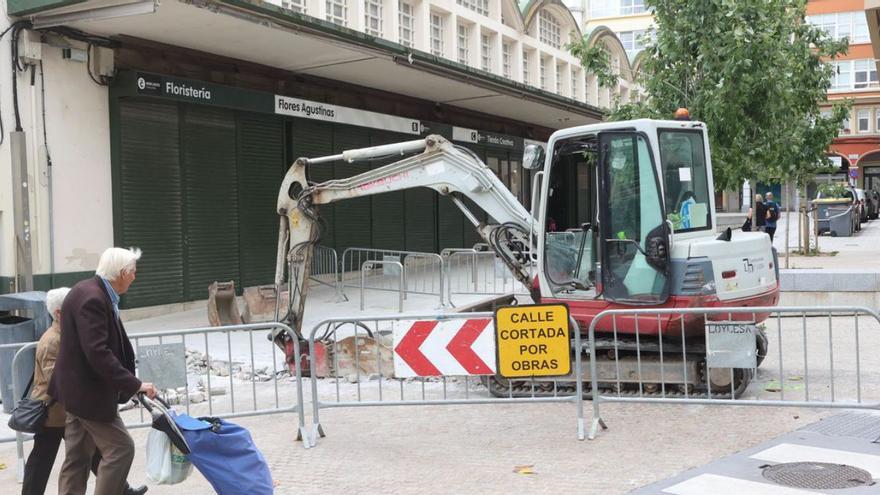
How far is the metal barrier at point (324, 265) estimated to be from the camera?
17438 millimetres

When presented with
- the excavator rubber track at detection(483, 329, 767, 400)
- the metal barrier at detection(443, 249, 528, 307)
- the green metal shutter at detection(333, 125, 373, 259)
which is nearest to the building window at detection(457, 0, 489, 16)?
the green metal shutter at detection(333, 125, 373, 259)

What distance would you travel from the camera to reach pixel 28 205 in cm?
1241

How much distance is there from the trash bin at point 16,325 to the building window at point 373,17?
12.8m

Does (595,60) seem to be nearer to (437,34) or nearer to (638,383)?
(437,34)

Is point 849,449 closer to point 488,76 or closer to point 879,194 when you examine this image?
point 488,76

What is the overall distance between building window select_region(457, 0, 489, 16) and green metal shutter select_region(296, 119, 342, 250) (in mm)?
8566

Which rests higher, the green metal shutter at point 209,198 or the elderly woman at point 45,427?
the green metal shutter at point 209,198

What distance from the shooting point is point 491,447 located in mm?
6906

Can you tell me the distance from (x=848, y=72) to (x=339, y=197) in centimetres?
5349

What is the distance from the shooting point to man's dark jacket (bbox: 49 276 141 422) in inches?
186

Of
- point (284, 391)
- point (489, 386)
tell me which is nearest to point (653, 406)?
point (489, 386)

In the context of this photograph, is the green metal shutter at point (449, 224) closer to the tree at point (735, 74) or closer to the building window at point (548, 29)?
the tree at point (735, 74)

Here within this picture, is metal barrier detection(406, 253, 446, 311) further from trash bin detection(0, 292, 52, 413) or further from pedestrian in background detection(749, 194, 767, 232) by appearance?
pedestrian in background detection(749, 194, 767, 232)

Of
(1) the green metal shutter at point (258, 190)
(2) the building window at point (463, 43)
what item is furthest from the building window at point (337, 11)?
(2) the building window at point (463, 43)
